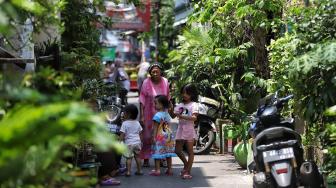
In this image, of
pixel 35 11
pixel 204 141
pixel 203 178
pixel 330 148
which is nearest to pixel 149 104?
pixel 203 178

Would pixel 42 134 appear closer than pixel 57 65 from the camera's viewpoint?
Yes

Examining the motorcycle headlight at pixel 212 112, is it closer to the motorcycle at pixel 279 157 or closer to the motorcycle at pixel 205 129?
the motorcycle at pixel 205 129

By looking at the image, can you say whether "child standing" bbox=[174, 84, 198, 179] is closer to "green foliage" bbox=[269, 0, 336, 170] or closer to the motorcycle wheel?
"green foliage" bbox=[269, 0, 336, 170]

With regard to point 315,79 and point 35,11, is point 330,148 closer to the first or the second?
point 315,79

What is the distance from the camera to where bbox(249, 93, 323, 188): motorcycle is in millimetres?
6410

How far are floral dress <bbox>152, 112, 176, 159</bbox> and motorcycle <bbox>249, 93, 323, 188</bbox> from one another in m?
2.54

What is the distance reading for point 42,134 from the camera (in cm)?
321

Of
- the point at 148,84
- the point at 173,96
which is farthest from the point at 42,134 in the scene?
the point at 173,96

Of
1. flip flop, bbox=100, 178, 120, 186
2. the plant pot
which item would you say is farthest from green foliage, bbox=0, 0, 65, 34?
the plant pot

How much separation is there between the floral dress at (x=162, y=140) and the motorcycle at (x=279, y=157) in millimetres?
2541

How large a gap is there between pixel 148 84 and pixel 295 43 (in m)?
3.71

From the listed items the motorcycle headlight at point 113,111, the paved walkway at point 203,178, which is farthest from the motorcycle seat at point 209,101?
the motorcycle headlight at point 113,111

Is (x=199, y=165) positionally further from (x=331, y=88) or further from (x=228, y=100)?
(x=331, y=88)

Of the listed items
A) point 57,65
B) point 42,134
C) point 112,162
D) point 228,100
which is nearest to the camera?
point 42,134
